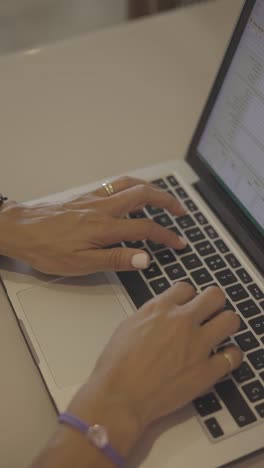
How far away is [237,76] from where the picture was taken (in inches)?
28.6

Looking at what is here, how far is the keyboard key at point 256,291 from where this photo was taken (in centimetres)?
67

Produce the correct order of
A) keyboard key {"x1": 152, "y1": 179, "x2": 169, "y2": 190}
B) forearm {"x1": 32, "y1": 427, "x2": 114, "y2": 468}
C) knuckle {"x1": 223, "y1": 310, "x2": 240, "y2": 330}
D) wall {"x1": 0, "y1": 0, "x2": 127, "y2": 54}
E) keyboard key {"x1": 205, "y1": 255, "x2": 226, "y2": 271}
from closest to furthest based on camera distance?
forearm {"x1": 32, "y1": 427, "x2": 114, "y2": 468} < knuckle {"x1": 223, "y1": 310, "x2": 240, "y2": 330} < keyboard key {"x1": 205, "y1": 255, "x2": 226, "y2": 271} < keyboard key {"x1": 152, "y1": 179, "x2": 169, "y2": 190} < wall {"x1": 0, "y1": 0, "x2": 127, "y2": 54}

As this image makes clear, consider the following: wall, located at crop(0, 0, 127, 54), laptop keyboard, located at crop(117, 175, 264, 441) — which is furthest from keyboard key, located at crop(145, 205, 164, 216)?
wall, located at crop(0, 0, 127, 54)

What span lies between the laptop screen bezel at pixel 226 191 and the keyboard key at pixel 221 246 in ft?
0.09

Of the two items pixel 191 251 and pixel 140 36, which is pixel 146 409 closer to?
pixel 191 251

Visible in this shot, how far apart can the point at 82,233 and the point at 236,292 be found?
0.70 ft

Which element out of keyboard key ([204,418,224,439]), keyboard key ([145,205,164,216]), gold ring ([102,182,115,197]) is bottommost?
keyboard key ([204,418,224,439])

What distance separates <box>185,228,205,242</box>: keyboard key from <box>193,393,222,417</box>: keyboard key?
23 cm

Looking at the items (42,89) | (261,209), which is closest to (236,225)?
(261,209)

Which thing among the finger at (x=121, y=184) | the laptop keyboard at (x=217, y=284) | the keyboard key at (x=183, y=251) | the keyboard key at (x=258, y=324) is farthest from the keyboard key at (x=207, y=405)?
the finger at (x=121, y=184)

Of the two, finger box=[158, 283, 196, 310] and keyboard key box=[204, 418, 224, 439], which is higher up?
finger box=[158, 283, 196, 310]

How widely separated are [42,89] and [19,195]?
251mm

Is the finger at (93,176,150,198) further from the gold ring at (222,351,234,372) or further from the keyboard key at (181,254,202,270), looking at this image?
the gold ring at (222,351,234,372)

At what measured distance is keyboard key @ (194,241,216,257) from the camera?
0.72 m
